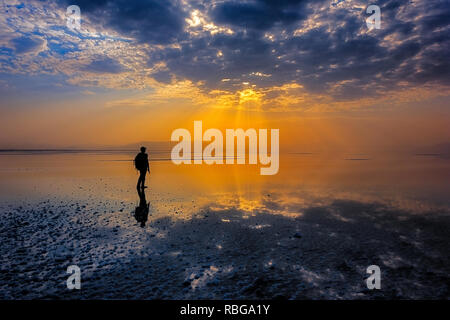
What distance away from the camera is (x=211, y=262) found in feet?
26.4

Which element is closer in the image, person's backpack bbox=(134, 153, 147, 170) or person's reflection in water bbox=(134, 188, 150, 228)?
person's reflection in water bbox=(134, 188, 150, 228)

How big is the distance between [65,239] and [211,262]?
6252mm

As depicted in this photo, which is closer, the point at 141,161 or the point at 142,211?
the point at 142,211

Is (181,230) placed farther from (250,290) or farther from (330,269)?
(330,269)

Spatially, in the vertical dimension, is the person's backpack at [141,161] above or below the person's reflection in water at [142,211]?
above

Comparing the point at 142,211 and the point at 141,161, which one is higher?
the point at 141,161

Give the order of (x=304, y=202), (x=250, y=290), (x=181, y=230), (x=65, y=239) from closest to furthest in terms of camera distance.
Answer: (x=250, y=290), (x=65, y=239), (x=181, y=230), (x=304, y=202)

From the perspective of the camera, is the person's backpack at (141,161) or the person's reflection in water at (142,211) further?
the person's backpack at (141,161)

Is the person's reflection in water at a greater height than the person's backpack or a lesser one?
lesser

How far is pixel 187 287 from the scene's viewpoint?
6.59 m
